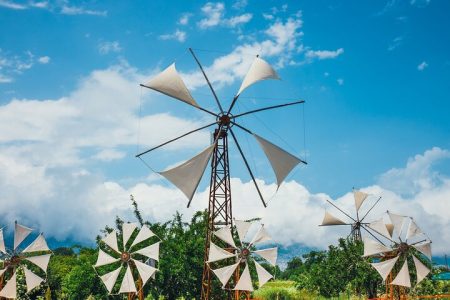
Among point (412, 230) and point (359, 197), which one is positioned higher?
point (359, 197)

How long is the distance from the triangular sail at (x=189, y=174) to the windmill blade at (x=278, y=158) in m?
2.44

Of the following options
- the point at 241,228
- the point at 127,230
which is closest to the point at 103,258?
the point at 127,230

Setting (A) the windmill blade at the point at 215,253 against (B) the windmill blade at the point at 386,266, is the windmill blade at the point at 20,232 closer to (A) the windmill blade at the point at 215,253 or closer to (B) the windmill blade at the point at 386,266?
(A) the windmill blade at the point at 215,253

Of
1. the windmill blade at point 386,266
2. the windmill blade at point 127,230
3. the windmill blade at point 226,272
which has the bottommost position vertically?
the windmill blade at point 226,272

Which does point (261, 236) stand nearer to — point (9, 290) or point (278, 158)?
point (278, 158)

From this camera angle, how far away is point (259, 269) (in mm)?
19859

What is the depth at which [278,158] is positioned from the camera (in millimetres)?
20203

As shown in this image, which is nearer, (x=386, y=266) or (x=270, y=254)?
(x=270, y=254)

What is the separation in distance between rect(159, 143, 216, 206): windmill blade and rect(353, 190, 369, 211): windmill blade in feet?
63.8

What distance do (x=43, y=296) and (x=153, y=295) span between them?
8731 millimetres

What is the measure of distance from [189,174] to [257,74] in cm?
500

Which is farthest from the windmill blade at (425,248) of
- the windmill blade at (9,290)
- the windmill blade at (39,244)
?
the windmill blade at (9,290)

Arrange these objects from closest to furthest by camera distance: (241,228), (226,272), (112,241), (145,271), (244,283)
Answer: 1. (244,283)
2. (226,272)
3. (241,228)
4. (145,271)
5. (112,241)

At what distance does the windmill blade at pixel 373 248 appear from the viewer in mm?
22331
